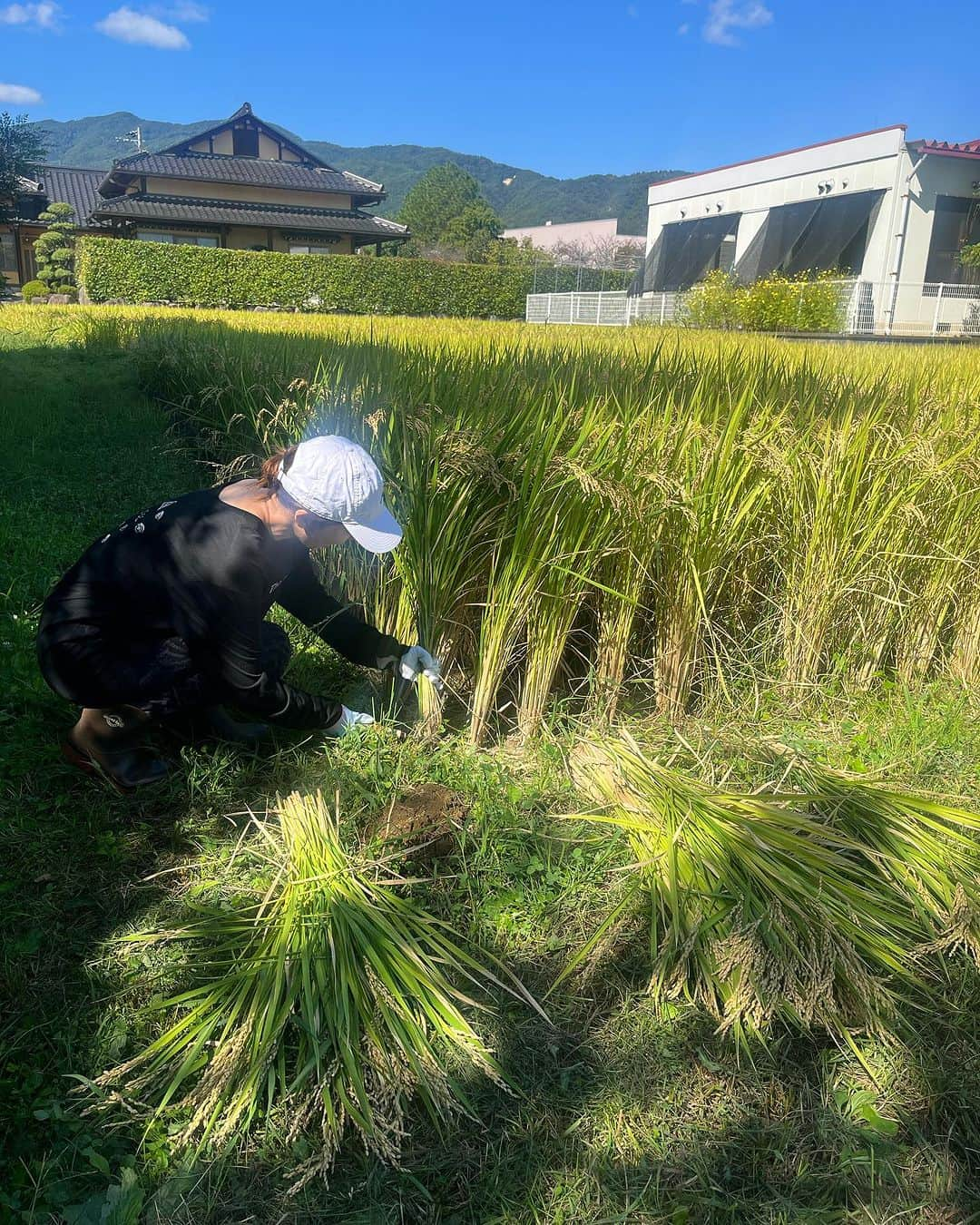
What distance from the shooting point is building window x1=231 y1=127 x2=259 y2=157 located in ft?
107

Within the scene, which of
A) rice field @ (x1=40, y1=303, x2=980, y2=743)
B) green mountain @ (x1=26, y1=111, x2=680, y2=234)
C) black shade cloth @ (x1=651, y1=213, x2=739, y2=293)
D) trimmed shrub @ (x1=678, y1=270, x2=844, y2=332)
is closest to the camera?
rice field @ (x1=40, y1=303, x2=980, y2=743)

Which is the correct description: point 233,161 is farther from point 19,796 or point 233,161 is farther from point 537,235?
point 537,235

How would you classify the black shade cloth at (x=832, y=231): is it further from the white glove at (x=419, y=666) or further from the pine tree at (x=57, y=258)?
the white glove at (x=419, y=666)

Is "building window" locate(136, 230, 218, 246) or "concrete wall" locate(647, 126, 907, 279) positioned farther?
"building window" locate(136, 230, 218, 246)

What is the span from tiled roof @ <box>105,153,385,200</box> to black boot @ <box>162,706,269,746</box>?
31.7 meters

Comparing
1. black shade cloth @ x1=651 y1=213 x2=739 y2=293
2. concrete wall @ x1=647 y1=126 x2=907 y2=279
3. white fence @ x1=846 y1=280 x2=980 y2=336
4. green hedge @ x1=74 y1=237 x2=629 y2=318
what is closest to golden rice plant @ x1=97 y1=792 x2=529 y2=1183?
white fence @ x1=846 y1=280 x2=980 y2=336

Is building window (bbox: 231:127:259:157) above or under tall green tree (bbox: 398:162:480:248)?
under

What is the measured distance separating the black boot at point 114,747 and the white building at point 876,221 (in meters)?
20.4

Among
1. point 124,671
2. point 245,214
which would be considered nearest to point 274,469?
point 124,671

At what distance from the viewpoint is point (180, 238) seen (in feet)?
94.2

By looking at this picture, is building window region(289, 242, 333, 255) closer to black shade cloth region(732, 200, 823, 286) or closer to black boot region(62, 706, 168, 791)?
black shade cloth region(732, 200, 823, 286)

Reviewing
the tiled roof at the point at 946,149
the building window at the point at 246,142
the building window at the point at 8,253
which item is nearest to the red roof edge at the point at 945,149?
the tiled roof at the point at 946,149

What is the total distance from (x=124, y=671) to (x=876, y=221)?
23506 mm

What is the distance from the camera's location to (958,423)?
10.9ft
